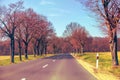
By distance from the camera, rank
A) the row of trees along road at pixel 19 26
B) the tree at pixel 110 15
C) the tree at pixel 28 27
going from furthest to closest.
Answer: the tree at pixel 28 27 < the row of trees along road at pixel 19 26 < the tree at pixel 110 15

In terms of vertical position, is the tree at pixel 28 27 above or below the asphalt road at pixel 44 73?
above

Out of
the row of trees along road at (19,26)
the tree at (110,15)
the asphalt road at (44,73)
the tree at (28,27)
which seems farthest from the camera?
the tree at (28,27)

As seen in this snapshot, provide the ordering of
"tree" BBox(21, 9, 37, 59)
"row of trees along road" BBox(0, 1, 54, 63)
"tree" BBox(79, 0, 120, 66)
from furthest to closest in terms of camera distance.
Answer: "tree" BBox(21, 9, 37, 59), "row of trees along road" BBox(0, 1, 54, 63), "tree" BBox(79, 0, 120, 66)

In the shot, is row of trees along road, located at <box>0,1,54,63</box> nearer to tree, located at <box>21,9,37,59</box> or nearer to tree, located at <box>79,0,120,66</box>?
tree, located at <box>21,9,37,59</box>

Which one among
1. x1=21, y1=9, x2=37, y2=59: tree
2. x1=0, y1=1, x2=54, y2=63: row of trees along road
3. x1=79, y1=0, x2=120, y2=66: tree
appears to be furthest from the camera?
x1=21, y1=9, x2=37, y2=59: tree

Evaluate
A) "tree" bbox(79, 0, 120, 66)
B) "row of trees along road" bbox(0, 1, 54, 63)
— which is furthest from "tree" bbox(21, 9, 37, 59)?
"tree" bbox(79, 0, 120, 66)

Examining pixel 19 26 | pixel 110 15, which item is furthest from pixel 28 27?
pixel 110 15

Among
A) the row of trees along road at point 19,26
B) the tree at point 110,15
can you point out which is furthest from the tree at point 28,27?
the tree at point 110,15

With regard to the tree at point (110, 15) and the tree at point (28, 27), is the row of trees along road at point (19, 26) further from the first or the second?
the tree at point (110, 15)

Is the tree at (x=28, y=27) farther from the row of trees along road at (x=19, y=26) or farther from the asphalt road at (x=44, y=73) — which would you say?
the asphalt road at (x=44, y=73)

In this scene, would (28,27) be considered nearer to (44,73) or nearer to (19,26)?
(19,26)

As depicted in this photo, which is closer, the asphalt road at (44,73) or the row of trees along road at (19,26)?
the asphalt road at (44,73)

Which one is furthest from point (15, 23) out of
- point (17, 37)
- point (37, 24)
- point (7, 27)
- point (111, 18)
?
point (111, 18)

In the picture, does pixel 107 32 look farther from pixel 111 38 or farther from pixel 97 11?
pixel 97 11
